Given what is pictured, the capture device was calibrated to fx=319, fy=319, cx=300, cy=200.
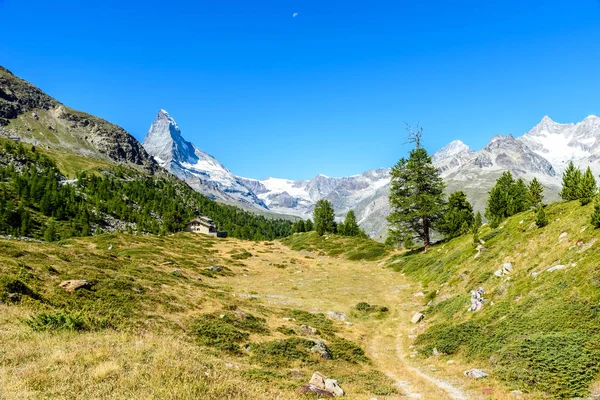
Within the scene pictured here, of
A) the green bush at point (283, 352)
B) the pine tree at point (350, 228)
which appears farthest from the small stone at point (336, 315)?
the pine tree at point (350, 228)

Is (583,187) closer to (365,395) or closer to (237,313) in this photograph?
(365,395)

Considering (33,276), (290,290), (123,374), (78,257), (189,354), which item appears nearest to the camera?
(123,374)

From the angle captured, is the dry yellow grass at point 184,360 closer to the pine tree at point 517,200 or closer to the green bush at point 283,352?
the green bush at point 283,352

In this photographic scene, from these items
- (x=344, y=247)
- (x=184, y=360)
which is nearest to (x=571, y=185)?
(x=184, y=360)

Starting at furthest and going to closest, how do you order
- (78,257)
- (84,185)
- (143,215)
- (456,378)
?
(84,185) < (143,215) < (78,257) < (456,378)

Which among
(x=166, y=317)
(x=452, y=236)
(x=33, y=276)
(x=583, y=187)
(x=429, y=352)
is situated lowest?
(x=429, y=352)

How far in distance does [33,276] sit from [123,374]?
15019mm

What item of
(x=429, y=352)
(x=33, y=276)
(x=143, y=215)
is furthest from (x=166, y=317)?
(x=143, y=215)

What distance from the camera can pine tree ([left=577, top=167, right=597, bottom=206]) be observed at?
26127mm

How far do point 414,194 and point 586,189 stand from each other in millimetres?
26022

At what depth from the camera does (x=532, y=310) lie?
17.2 m

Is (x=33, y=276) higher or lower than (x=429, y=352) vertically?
higher

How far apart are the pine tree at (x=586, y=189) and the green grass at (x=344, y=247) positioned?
3845cm

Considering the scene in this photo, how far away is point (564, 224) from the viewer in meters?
24.2
